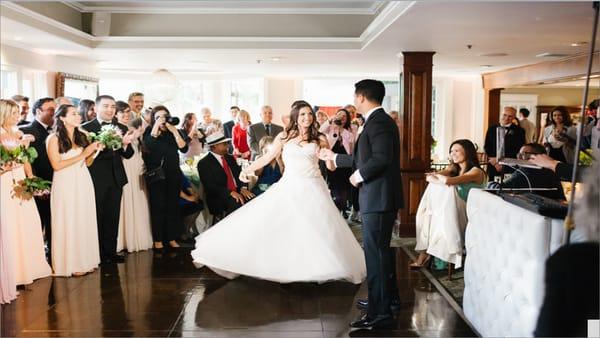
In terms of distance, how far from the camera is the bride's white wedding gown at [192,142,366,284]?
4.86 meters

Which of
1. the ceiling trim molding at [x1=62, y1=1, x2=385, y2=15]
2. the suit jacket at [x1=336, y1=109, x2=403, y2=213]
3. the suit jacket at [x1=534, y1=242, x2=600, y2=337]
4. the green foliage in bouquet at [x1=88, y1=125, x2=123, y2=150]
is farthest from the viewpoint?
the ceiling trim molding at [x1=62, y1=1, x2=385, y2=15]

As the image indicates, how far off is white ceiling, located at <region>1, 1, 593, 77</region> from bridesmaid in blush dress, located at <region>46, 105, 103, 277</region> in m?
1.53

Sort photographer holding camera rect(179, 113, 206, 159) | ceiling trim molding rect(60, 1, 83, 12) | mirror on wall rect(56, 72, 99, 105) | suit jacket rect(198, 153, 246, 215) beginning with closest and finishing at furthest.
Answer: suit jacket rect(198, 153, 246, 215) → ceiling trim molding rect(60, 1, 83, 12) → photographer holding camera rect(179, 113, 206, 159) → mirror on wall rect(56, 72, 99, 105)

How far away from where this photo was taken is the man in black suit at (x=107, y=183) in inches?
233

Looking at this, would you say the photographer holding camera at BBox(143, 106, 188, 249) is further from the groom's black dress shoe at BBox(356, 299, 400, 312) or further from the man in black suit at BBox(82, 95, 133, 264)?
the groom's black dress shoe at BBox(356, 299, 400, 312)

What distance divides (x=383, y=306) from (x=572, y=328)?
2.11 m

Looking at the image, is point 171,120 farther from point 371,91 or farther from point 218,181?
point 371,91

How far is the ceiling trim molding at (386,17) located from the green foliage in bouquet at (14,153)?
10.5ft

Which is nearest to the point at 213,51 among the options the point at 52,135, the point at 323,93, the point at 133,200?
the point at 133,200

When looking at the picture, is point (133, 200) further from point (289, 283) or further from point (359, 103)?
point (359, 103)

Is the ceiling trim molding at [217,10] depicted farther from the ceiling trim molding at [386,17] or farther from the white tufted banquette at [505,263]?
the white tufted banquette at [505,263]

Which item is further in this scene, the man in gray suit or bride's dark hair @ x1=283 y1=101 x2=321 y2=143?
the man in gray suit

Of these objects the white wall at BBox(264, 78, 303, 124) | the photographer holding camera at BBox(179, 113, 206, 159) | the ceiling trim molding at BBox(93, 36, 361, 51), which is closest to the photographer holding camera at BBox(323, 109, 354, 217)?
the ceiling trim molding at BBox(93, 36, 361, 51)

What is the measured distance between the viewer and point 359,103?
4.11 meters
